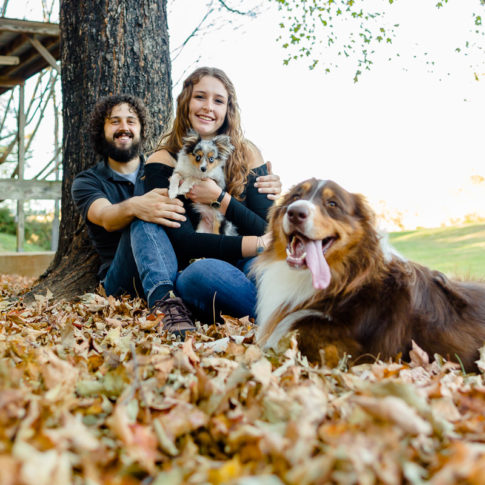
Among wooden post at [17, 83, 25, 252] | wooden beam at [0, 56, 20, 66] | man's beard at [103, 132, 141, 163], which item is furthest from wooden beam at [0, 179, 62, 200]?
man's beard at [103, 132, 141, 163]

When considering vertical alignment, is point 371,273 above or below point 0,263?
above

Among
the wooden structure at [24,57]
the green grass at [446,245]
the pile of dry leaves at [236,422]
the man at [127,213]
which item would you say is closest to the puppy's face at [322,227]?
the pile of dry leaves at [236,422]

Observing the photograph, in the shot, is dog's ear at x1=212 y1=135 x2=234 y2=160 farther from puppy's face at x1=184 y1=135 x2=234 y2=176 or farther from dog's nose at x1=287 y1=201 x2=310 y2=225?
dog's nose at x1=287 y1=201 x2=310 y2=225

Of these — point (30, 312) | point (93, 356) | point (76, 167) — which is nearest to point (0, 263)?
point (76, 167)

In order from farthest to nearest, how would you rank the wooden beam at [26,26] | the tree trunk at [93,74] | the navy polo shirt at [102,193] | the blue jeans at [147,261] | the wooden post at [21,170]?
the wooden post at [21,170]
the wooden beam at [26,26]
the tree trunk at [93,74]
the navy polo shirt at [102,193]
the blue jeans at [147,261]

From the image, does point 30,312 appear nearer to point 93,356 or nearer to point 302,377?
point 93,356

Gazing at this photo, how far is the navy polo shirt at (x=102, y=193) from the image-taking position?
14.9 ft

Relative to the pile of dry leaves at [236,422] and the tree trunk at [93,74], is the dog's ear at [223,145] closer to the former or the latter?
the tree trunk at [93,74]

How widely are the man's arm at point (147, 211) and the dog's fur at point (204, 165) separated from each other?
47cm

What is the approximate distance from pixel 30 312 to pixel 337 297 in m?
2.66

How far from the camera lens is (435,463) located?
1.36 metres

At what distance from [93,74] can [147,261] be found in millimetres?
2523

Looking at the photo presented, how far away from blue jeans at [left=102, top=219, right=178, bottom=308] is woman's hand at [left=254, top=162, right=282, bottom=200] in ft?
2.84

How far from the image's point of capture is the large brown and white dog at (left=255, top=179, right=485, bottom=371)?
8.04ft
